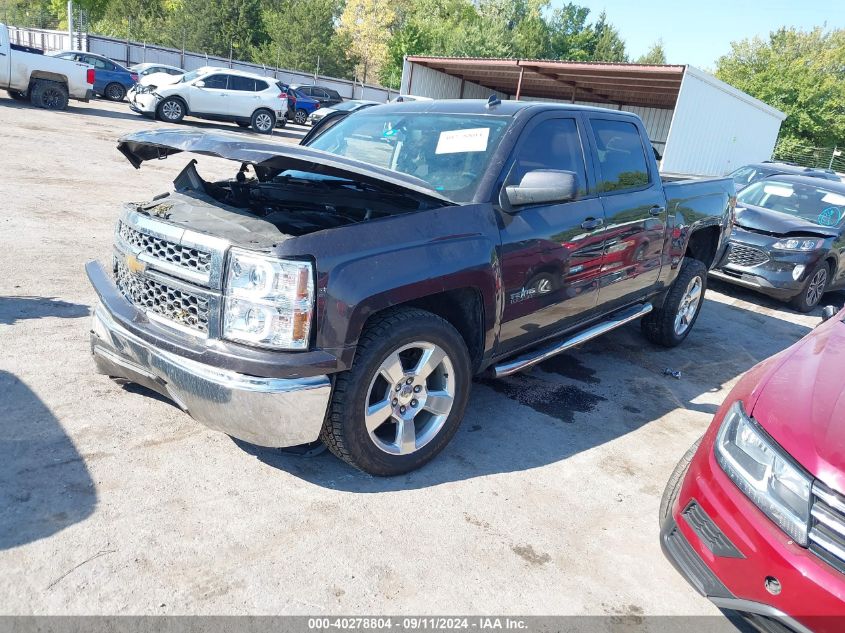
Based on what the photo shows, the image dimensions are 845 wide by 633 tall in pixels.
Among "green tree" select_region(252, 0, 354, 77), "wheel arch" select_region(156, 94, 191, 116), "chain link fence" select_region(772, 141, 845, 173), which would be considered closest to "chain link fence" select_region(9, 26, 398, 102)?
"green tree" select_region(252, 0, 354, 77)

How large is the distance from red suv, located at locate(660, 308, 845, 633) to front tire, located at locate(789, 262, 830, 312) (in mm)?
6142

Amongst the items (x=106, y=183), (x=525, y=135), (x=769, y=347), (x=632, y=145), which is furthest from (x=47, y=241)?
(x=769, y=347)

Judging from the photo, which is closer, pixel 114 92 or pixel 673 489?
pixel 673 489

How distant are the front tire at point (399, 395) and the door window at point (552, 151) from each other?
1.11 meters

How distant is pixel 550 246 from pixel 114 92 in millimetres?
26462

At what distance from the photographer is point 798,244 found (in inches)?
311

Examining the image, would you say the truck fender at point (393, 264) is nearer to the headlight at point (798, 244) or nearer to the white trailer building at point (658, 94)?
the headlight at point (798, 244)

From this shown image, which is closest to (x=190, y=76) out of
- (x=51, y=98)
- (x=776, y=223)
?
(x=51, y=98)

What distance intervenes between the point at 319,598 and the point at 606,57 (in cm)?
7017

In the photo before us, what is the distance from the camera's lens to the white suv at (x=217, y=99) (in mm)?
18766

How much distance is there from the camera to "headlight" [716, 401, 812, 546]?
2113mm

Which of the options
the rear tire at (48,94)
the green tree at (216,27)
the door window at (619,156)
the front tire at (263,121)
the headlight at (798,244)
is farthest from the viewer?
the green tree at (216,27)

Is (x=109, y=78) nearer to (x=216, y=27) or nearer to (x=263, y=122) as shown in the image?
(x=263, y=122)

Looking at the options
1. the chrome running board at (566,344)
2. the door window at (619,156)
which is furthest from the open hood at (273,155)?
the door window at (619,156)
